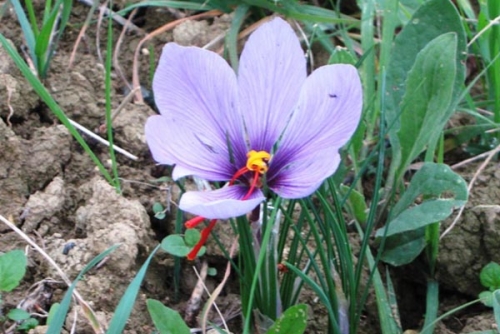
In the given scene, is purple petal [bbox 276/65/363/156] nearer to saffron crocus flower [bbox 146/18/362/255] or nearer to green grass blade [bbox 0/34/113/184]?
saffron crocus flower [bbox 146/18/362/255]

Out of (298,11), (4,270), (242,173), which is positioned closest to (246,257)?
(242,173)

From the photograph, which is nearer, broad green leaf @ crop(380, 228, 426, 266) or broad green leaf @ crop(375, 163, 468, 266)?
broad green leaf @ crop(375, 163, 468, 266)

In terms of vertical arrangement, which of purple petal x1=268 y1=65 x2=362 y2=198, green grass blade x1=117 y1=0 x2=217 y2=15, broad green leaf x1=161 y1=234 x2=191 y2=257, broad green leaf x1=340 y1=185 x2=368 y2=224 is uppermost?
green grass blade x1=117 y1=0 x2=217 y2=15

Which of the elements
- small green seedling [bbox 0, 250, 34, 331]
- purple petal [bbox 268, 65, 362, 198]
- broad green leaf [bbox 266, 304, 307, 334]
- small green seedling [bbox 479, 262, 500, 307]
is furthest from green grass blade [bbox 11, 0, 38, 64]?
small green seedling [bbox 479, 262, 500, 307]

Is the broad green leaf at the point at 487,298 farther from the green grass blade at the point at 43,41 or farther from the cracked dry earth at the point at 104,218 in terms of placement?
the green grass blade at the point at 43,41

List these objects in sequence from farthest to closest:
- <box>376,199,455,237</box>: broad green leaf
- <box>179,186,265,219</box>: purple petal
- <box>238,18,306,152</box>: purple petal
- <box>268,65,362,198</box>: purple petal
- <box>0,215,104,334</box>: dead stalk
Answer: <box>376,199,455,237</box>: broad green leaf → <box>0,215,104,334</box>: dead stalk → <box>238,18,306,152</box>: purple petal → <box>268,65,362,198</box>: purple petal → <box>179,186,265,219</box>: purple petal

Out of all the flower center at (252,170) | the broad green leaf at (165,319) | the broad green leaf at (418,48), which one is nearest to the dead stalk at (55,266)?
the broad green leaf at (165,319)

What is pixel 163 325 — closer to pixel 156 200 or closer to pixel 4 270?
pixel 4 270
